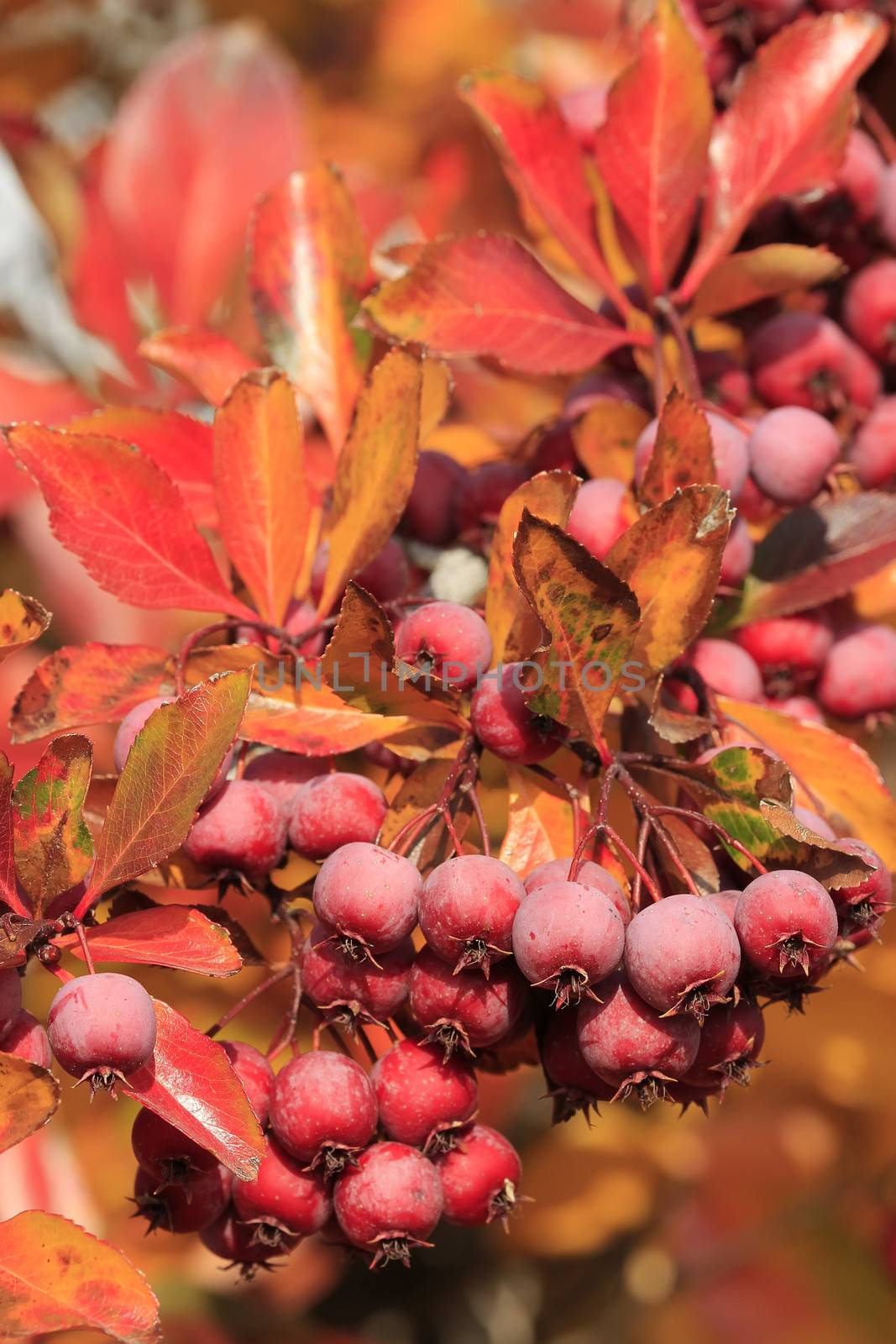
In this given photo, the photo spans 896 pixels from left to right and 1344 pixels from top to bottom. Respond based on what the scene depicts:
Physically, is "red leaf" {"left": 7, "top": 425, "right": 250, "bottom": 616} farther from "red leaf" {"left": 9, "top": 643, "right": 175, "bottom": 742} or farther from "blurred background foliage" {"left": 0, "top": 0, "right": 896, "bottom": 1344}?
"blurred background foliage" {"left": 0, "top": 0, "right": 896, "bottom": 1344}

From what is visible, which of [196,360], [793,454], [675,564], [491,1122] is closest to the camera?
[675,564]

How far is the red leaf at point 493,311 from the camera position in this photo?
75cm

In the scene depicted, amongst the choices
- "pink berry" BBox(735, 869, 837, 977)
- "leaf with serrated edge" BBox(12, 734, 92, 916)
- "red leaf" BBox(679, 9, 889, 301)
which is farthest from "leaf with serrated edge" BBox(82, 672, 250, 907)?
"red leaf" BBox(679, 9, 889, 301)

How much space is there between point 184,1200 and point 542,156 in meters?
0.61

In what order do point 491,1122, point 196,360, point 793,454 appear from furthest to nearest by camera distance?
point 491,1122, point 196,360, point 793,454

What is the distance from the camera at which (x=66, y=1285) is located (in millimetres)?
562

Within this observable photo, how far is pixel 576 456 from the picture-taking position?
0.83 metres

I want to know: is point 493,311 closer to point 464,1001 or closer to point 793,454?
point 793,454

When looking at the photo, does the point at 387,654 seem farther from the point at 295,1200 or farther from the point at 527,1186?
the point at 527,1186

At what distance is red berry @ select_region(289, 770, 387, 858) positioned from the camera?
0.63 m

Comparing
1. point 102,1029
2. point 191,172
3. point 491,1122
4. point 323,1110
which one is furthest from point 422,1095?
point 191,172

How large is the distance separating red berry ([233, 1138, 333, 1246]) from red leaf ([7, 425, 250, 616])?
0.91 ft

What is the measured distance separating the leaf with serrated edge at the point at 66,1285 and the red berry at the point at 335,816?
0.61ft

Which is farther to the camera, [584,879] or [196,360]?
[196,360]
